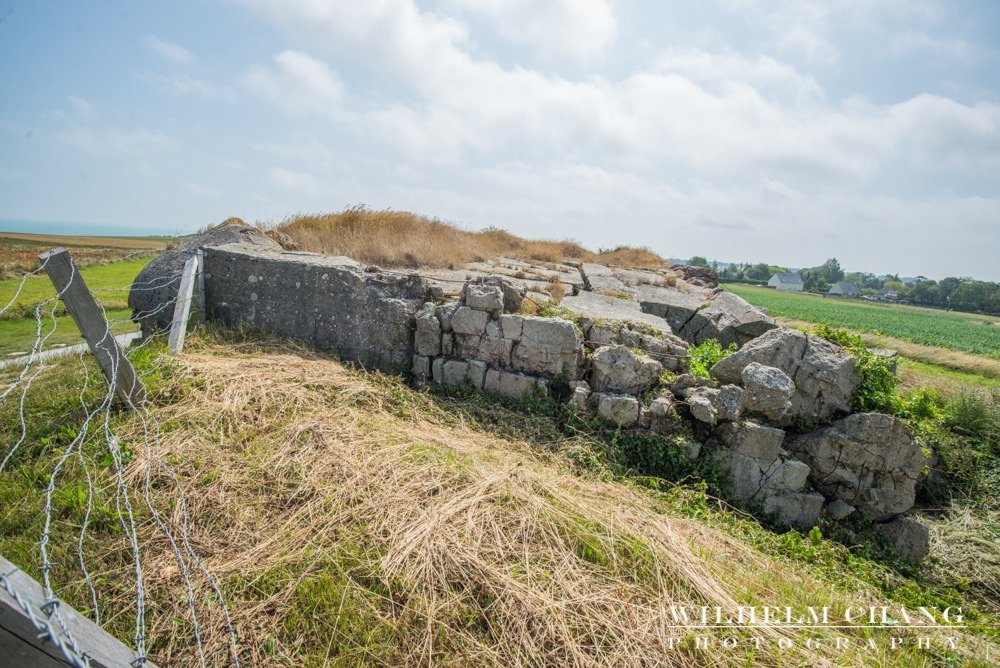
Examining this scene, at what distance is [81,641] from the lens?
1257mm

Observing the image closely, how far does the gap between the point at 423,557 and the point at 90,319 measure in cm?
299

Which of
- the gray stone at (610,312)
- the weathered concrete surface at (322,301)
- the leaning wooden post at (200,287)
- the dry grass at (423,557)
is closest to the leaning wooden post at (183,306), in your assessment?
the leaning wooden post at (200,287)

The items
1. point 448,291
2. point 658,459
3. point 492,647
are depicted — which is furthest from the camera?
point 448,291

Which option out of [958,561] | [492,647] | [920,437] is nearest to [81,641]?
[492,647]

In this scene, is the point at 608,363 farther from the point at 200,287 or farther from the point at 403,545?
the point at 200,287

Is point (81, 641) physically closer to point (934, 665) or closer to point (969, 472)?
point (934, 665)

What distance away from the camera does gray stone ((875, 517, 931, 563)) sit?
467 cm

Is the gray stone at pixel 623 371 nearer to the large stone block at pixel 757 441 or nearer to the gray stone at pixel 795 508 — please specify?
the large stone block at pixel 757 441

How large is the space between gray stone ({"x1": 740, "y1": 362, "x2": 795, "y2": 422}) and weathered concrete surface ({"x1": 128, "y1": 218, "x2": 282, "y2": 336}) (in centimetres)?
606

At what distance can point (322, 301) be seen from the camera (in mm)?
5477

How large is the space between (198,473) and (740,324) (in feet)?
22.9

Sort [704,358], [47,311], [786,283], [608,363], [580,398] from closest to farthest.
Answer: [580,398]
[608,363]
[704,358]
[47,311]
[786,283]

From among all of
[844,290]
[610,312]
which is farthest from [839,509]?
[844,290]

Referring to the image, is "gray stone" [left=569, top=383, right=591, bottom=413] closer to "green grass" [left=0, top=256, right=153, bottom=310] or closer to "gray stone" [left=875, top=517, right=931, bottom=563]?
"gray stone" [left=875, top=517, right=931, bottom=563]
